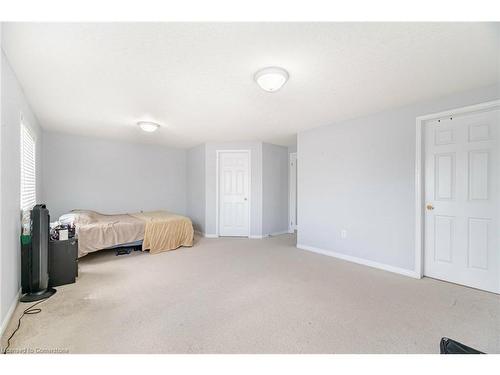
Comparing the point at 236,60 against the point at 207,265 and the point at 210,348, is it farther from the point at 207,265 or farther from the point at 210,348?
the point at 207,265

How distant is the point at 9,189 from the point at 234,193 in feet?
11.7

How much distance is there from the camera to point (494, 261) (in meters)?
2.26

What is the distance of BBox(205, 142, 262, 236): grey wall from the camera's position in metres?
4.86

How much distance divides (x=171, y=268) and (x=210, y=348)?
174 cm

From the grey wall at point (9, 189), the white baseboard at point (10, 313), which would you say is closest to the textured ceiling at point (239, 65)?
the grey wall at point (9, 189)

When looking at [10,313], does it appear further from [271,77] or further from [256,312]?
[271,77]

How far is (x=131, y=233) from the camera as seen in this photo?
143 inches

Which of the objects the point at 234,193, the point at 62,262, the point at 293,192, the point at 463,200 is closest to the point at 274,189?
the point at 293,192

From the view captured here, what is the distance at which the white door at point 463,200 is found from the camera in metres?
2.28

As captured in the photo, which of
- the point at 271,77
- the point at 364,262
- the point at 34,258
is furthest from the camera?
the point at 364,262

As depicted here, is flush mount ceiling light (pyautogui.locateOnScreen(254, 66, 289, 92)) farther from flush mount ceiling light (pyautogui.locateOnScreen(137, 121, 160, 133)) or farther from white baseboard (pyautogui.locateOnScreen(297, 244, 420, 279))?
white baseboard (pyautogui.locateOnScreen(297, 244, 420, 279))

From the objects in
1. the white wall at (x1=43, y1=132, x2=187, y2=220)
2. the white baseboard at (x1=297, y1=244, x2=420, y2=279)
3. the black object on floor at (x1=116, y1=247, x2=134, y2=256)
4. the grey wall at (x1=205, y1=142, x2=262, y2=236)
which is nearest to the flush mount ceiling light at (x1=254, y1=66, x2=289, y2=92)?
the white baseboard at (x1=297, y1=244, x2=420, y2=279)

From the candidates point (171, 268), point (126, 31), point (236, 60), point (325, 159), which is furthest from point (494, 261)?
point (126, 31)

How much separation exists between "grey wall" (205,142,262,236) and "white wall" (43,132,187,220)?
1.24 meters
